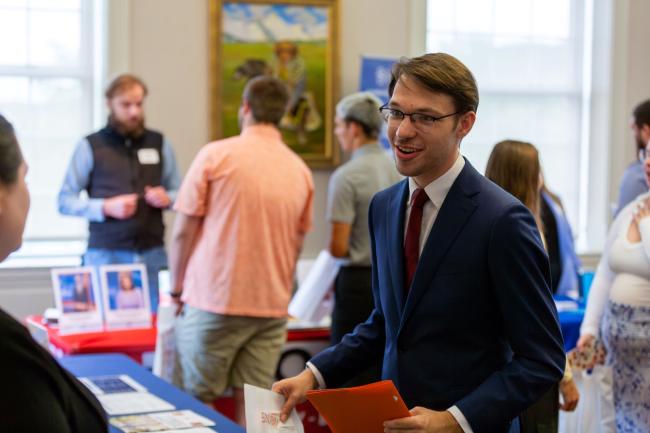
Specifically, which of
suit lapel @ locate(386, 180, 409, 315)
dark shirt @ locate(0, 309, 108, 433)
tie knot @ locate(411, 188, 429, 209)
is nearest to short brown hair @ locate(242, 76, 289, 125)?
suit lapel @ locate(386, 180, 409, 315)

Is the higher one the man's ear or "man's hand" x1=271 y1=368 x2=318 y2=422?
the man's ear

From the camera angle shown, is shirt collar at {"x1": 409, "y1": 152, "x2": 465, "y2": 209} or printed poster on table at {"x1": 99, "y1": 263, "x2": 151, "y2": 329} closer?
shirt collar at {"x1": 409, "y1": 152, "x2": 465, "y2": 209}

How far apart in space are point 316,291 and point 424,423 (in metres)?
2.93

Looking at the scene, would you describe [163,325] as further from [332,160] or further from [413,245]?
[332,160]

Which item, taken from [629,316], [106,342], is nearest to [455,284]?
[629,316]

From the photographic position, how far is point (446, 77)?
1992 mm

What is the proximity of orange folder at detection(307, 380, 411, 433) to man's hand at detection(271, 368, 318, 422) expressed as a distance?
0.14 meters

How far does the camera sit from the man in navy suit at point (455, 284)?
77.3 inches

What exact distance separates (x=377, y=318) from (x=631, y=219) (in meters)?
1.63

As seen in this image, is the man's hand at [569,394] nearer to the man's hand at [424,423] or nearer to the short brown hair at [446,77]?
the man's hand at [424,423]

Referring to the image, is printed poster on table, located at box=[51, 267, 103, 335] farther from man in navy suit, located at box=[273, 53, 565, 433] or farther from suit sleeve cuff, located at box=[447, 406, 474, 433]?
suit sleeve cuff, located at box=[447, 406, 474, 433]

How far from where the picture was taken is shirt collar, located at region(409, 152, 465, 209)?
2.09 meters

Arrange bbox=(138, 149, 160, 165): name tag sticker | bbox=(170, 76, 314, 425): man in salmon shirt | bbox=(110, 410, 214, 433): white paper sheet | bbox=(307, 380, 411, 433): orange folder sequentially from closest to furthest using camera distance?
bbox=(307, 380, 411, 433): orange folder, bbox=(110, 410, 214, 433): white paper sheet, bbox=(170, 76, 314, 425): man in salmon shirt, bbox=(138, 149, 160, 165): name tag sticker

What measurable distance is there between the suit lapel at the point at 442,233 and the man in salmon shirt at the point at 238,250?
192 cm
